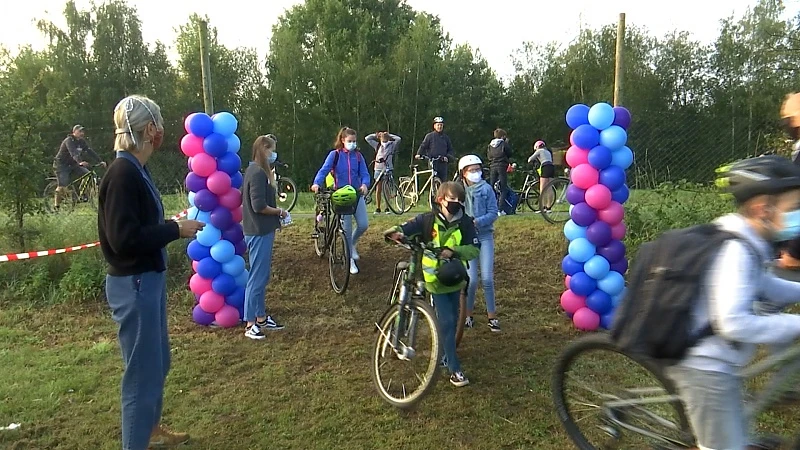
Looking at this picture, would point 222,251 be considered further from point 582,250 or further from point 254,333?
point 582,250

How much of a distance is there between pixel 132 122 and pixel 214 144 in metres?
2.81

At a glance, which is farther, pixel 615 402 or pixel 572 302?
pixel 572 302

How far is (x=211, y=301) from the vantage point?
6035mm

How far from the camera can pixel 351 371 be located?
4961mm

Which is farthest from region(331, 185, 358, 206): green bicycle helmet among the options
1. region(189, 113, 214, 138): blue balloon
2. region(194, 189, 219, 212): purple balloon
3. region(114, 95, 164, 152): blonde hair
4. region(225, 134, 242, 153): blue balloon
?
region(114, 95, 164, 152): blonde hair

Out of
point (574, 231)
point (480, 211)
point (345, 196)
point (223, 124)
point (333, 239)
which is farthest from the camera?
point (333, 239)

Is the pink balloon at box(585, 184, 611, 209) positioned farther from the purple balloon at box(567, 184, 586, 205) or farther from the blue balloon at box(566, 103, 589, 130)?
the blue balloon at box(566, 103, 589, 130)

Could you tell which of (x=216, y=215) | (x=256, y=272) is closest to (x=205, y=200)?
(x=216, y=215)

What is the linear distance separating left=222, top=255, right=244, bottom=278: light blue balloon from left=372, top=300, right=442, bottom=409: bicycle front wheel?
7.42ft

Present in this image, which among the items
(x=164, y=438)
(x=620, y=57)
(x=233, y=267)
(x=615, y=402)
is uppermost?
(x=620, y=57)

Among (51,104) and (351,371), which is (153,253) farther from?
(51,104)

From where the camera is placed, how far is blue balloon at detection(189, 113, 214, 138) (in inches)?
227

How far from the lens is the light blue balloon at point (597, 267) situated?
18.3 ft

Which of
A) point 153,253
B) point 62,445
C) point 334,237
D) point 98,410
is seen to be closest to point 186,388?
point 98,410
